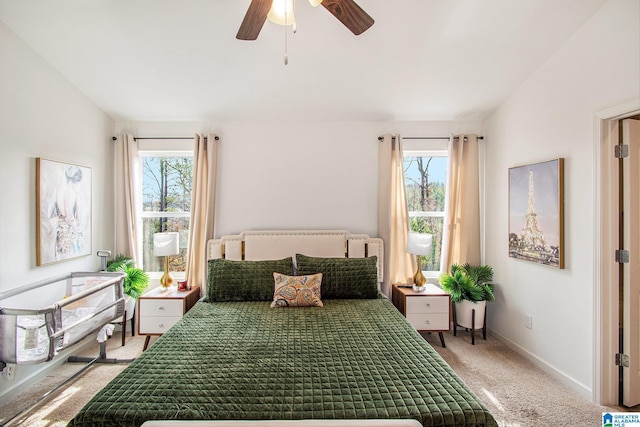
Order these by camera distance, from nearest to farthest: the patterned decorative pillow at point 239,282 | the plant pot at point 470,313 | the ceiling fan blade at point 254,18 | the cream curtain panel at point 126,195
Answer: the ceiling fan blade at point 254,18 → the patterned decorative pillow at point 239,282 → the plant pot at point 470,313 → the cream curtain panel at point 126,195

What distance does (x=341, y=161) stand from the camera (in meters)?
3.60

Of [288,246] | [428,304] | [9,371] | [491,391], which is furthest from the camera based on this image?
[288,246]

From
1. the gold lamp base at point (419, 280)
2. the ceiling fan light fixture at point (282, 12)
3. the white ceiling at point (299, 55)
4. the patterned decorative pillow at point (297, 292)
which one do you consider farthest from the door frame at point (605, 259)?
the ceiling fan light fixture at point (282, 12)

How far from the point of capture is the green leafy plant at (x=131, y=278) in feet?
10.5

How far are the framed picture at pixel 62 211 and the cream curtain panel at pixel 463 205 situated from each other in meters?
3.86

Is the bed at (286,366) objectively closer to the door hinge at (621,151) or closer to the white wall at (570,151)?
the white wall at (570,151)

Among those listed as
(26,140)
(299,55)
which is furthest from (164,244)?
(299,55)

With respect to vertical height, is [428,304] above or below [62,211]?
below

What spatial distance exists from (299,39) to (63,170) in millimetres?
2416

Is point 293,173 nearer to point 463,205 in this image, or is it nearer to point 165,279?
point 165,279

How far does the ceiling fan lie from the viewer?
1.53 metres

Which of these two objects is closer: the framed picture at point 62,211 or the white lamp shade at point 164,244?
the framed picture at point 62,211

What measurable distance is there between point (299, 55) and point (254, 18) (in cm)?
112

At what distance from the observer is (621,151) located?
7.13 ft
